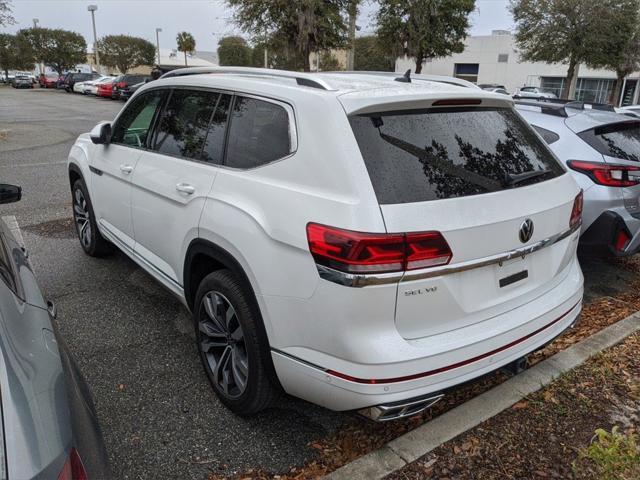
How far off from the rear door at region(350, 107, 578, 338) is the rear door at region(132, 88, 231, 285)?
1.06 m

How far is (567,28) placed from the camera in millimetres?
24250

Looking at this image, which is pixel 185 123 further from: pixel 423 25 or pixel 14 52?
pixel 14 52

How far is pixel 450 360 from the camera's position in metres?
2.20

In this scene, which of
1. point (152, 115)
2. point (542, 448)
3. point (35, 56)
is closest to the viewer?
point (542, 448)

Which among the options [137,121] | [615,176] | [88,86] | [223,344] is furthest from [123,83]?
[223,344]

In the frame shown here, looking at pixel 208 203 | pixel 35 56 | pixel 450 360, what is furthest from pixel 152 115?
pixel 35 56

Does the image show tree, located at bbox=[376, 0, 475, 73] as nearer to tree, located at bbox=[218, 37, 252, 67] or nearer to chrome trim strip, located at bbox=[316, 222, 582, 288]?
chrome trim strip, located at bbox=[316, 222, 582, 288]

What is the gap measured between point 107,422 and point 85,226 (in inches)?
111

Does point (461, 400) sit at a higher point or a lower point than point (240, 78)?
lower

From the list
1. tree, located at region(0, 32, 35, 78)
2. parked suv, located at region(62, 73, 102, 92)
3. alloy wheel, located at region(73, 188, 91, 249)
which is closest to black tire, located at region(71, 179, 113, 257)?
alloy wheel, located at region(73, 188, 91, 249)

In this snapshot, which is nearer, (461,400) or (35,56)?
(461,400)

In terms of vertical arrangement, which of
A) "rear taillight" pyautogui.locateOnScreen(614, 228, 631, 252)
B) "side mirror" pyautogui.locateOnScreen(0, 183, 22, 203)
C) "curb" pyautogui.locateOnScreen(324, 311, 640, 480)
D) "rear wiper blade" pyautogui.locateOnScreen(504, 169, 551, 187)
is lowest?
"curb" pyautogui.locateOnScreen(324, 311, 640, 480)

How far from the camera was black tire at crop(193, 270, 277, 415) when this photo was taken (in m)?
2.48

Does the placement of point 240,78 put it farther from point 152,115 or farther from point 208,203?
point 152,115
